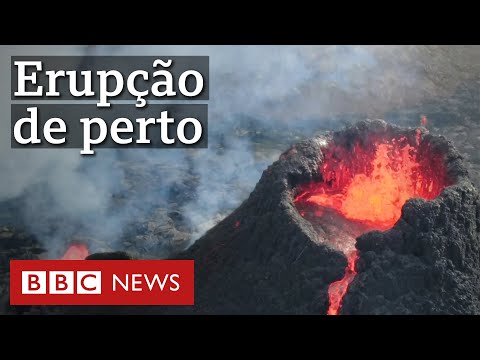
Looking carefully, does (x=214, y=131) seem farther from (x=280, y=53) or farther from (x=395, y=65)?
(x=395, y=65)

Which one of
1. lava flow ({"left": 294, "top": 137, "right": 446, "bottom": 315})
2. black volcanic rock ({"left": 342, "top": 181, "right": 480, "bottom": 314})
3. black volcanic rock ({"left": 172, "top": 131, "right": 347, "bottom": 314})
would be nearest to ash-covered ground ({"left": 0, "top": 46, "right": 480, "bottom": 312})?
black volcanic rock ({"left": 172, "top": 131, "right": 347, "bottom": 314})

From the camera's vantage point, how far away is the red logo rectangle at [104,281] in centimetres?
1025

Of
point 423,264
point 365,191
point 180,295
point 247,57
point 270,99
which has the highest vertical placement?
point 247,57

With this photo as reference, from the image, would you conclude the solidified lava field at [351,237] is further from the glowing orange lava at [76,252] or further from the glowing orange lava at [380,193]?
the glowing orange lava at [76,252]

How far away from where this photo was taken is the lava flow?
444 inches

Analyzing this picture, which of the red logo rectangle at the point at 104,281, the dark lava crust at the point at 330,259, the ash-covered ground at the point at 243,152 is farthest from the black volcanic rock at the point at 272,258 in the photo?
the ash-covered ground at the point at 243,152

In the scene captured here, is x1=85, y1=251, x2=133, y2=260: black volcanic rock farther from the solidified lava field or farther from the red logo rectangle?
the red logo rectangle

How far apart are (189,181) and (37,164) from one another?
4.63m

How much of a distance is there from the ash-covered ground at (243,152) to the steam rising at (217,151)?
0.13 feet

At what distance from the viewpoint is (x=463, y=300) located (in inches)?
389

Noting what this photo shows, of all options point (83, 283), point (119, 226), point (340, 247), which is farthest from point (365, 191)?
point (119, 226)

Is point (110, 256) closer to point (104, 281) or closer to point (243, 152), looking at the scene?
point (104, 281)

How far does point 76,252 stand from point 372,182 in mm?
7851

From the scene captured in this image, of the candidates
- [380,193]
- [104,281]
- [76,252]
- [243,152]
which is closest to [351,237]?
[380,193]
